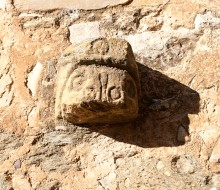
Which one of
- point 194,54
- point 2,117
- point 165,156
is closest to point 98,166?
point 165,156

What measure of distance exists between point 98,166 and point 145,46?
488mm

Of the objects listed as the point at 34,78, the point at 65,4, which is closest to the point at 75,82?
the point at 34,78

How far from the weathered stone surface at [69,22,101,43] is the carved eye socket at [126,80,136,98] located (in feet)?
1.10

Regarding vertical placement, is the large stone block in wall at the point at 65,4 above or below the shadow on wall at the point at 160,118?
above

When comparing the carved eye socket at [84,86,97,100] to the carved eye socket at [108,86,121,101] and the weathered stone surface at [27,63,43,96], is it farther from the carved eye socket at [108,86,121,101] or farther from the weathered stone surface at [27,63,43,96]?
the weathered stone surface at [27,63,43,96]

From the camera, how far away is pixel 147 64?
7.57 feet

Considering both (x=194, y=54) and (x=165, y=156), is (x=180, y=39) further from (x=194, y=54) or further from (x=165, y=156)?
(x=165, y=156)

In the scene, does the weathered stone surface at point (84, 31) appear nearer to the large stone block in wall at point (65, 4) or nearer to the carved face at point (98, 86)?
the large stone block in wall at point (65, 4)

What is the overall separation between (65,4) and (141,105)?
20.2 inches

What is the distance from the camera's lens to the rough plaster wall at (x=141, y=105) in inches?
82.0

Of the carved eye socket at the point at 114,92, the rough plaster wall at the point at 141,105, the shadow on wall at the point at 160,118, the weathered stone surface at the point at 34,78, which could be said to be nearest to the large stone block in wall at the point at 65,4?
the rough plaster wall at the point at 141,105

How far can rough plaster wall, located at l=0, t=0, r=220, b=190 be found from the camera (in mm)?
2082

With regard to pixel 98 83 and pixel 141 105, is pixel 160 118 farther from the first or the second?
pixel 98 83

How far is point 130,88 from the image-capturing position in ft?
6.90
